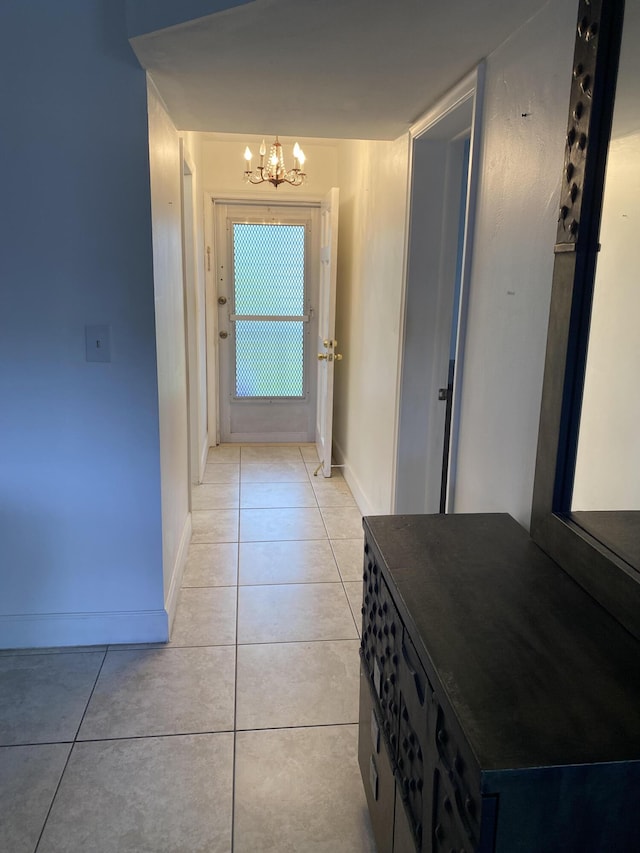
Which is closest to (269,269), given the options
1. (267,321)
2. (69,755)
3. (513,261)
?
(267,321)

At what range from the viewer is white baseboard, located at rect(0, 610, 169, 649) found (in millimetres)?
2322

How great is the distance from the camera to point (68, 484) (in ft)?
7.39

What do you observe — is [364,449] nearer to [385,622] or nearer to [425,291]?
[425,291]

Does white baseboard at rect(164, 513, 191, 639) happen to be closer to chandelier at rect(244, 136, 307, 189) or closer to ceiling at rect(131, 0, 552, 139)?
ceiling at rect(131, 0, 552, 139)

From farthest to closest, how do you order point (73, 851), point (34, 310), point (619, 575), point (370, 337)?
point (370, 337) < point (34, 310) < point (73, 851) < point (619, 575)

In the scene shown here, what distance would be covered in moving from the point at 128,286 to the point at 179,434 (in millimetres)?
1029

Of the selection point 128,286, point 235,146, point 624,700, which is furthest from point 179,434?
point 235,146

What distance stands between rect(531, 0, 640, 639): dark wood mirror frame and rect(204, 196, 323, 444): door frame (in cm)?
384

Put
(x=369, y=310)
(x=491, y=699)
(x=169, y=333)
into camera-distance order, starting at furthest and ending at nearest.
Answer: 1. (x=369, y=310)
2. (x=169, y=333)
3. (x=491, y=699)

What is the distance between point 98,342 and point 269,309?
3096 millimetres

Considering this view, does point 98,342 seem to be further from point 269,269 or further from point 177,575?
point 269,269

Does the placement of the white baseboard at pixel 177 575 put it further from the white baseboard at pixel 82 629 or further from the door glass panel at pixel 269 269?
the door glass panel at pixel 269 269

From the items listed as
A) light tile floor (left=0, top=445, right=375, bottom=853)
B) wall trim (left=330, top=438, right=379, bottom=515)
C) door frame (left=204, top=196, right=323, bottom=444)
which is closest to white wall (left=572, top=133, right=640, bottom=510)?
light tile floor (left=0, top=445, right=375, bottom=853)

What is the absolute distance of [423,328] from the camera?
279 centimetres
